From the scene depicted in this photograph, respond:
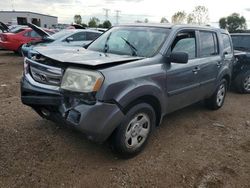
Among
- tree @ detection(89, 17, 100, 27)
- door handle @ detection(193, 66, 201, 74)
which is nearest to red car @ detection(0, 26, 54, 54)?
door handle @ detection(193, 66, 201, 74)

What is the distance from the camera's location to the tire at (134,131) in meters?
3.28

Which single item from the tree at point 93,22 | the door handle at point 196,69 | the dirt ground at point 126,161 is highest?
the door handle at point 196,69

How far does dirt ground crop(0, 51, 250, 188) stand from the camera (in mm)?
3129

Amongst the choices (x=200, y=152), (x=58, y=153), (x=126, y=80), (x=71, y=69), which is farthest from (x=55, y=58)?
(x=200, y=152)

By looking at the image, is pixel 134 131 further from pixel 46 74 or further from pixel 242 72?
pixel 242 72

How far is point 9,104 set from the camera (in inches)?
217

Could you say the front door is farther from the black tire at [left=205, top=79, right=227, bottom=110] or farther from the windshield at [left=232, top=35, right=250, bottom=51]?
the windshield at [left=232, top=35, right=250, bottom=51]

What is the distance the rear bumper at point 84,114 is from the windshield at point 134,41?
121 cm

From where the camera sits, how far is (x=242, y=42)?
8219mm

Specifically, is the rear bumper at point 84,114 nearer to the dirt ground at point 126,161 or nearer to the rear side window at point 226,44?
the dirt ground at point 126,161

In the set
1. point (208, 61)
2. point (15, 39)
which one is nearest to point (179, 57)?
point (208, 61)

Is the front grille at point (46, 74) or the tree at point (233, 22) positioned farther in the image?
the tree at point (233, 22)

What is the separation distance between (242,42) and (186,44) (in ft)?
15.4

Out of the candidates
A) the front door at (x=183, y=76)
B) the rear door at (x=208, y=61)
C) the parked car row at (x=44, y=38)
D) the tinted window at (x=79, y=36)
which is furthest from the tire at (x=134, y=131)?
the tinted window at (x=79, y=36)
